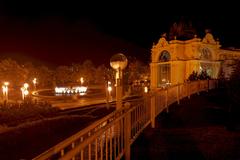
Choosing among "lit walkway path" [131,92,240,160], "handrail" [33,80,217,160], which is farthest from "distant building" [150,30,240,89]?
"lit walkway path" [131,92,240,160]

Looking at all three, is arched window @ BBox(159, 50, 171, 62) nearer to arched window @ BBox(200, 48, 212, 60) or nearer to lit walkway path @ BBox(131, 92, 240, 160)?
arched window @ BBox(200, 48, 212, 60)

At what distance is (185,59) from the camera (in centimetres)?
3212

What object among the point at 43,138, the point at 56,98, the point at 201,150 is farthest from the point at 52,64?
the point at 201,150

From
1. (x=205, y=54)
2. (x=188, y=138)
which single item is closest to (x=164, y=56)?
(x=205, y=54)

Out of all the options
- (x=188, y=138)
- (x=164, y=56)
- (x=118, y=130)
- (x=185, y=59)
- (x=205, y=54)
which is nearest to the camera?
(x=118, y=130)

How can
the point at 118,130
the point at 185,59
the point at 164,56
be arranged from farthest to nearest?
1. the point at 164,56
2. the point at 185,59
3. the point at 118,130

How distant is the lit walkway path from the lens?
6.21m

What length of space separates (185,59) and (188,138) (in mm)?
25648

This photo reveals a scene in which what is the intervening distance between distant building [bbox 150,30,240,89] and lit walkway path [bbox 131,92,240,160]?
67.3 feet

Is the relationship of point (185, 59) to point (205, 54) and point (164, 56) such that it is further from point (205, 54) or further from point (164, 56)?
point (164, 56)

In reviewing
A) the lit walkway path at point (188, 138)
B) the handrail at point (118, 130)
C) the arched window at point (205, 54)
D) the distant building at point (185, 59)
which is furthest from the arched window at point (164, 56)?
the lit walkway path at point (188, 138)

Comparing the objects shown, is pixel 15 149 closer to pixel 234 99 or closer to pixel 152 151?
pixel 152 151

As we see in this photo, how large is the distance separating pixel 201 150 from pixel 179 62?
26.6 m

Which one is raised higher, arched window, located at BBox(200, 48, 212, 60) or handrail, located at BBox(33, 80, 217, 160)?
arched window, located at BBox(200, 48, 212, 60)
